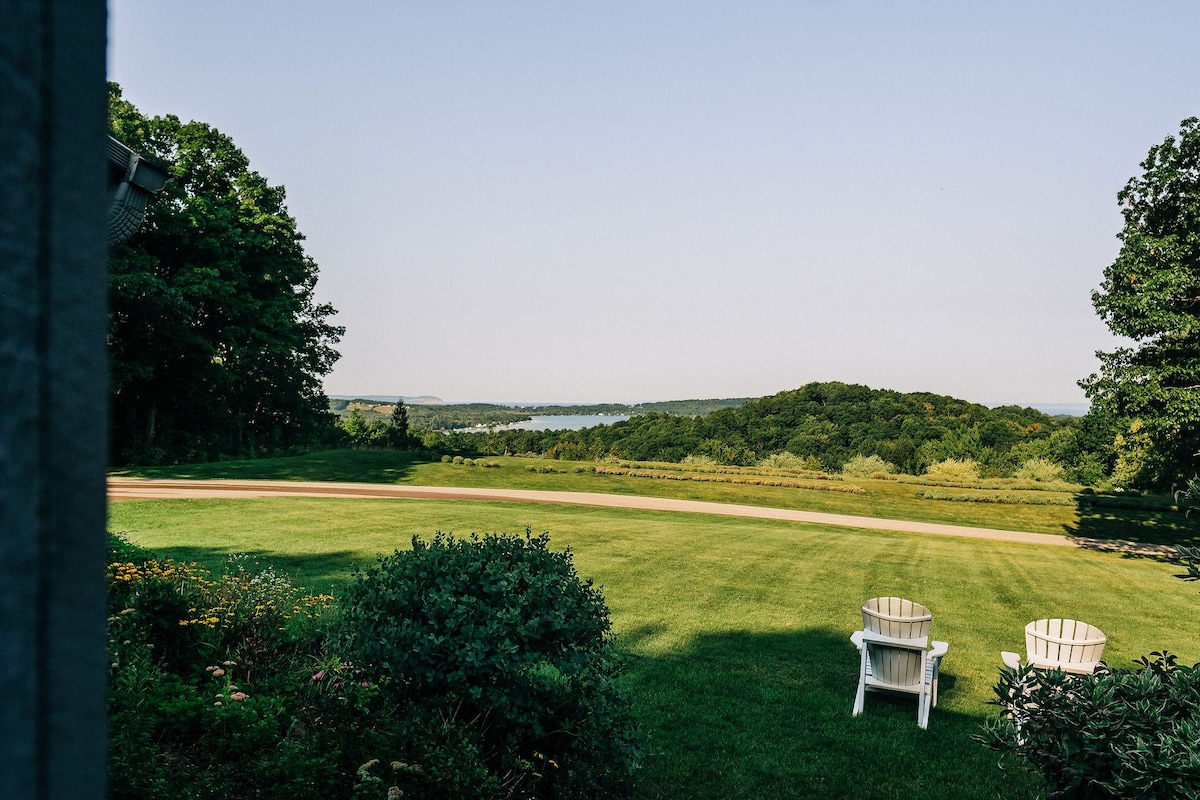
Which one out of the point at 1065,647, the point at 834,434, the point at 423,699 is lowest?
the point at 1065,647

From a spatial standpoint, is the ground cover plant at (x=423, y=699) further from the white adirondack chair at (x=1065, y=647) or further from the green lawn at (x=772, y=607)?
the white adirondack chair at (x=1065, y=647)

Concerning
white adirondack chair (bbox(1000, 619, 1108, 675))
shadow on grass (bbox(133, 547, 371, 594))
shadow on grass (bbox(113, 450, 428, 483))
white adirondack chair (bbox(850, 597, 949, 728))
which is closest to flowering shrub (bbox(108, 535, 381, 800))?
shadow on grass (bbox(133, 547, 371, 594))

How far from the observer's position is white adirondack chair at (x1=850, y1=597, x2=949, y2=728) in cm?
676

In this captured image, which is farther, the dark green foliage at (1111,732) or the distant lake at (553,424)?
the distant lake at (553,424)

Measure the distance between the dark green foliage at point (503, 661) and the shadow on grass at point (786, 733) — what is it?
3.06 ft

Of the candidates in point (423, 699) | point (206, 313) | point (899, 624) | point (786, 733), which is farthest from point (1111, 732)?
point (206, 313)

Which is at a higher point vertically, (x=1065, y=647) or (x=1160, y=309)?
(x=1160, y=309)

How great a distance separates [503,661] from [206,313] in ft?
89.8

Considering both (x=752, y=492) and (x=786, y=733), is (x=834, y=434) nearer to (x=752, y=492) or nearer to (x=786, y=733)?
(x=752, y=492)

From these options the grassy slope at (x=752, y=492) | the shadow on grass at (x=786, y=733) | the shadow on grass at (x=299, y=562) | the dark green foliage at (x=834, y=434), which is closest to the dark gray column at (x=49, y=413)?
the shadow on grass at (x=786, y=733)

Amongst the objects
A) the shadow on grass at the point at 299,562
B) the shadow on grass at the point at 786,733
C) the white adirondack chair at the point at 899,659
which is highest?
the shadow on grass at the point at 299,562

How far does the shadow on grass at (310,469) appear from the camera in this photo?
67.1 ft

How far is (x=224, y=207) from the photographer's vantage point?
1046 inches

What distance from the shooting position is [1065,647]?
21.3 feet
